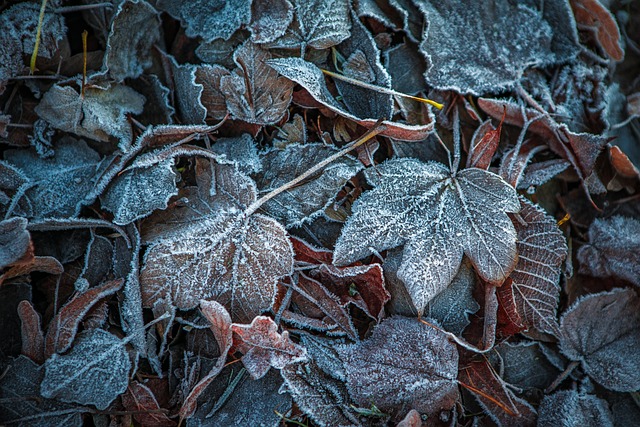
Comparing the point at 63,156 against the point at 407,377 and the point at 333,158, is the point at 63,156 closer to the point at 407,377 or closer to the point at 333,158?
the point at 333,158

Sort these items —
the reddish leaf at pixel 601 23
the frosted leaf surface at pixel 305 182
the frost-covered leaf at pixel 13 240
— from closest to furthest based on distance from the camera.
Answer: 1. the frost-covered leaf at pixel 13 240
2. the frosted leaf surface at pixel 305 182
3. the reddish leaf at pixel 601 23

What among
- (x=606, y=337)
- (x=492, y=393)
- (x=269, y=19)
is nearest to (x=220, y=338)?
(x=492, y=393)

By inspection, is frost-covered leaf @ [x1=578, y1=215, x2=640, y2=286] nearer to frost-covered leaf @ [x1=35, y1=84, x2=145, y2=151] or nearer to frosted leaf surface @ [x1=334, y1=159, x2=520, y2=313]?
frosted leaf surface @ [x1=334, y1=159, x2=520, y2=313]

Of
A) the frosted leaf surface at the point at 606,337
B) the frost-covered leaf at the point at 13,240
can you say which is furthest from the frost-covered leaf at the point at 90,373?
the frosted leaf surface at the point at 606,337

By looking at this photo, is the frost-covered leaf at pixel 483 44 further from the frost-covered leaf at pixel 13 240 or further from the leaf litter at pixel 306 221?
the frost-covered leaf at pixel 13 240

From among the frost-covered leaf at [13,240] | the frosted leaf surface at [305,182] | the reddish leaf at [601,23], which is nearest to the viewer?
the frost-covered leaf at [13,240]

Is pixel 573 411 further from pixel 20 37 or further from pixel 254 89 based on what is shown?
pixel 20 37

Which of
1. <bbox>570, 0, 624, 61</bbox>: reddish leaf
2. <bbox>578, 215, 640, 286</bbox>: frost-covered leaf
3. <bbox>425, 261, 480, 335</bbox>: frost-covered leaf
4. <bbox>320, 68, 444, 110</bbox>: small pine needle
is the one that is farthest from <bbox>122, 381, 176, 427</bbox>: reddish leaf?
<bbox>570, 0, 624, 61</bbox>: reddish leaf
